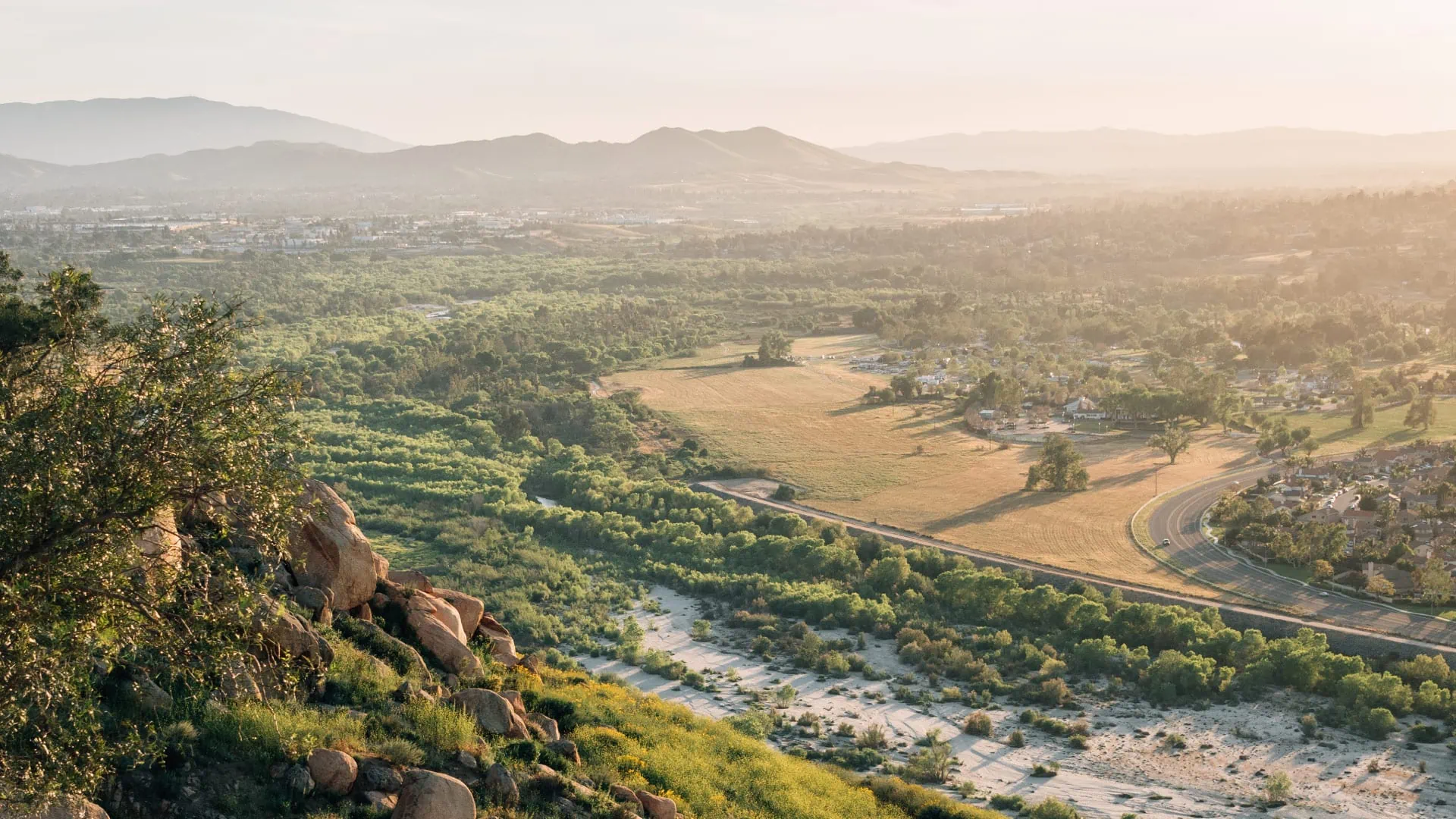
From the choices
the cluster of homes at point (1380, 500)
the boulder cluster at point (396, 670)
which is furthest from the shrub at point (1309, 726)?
the boulder cluster at point (396, 670)

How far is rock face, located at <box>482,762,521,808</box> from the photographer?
1351 cm

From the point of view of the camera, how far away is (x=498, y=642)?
62.5 ft

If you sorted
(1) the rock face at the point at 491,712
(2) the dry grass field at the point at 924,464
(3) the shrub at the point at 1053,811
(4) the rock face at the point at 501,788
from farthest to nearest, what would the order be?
(2) the dry grass field at the point at 924,464 < (3) the shrub at the point at 1053,811 < (1) the rock face at the point at 491,712 < (4) the rock face at the point at 501,788

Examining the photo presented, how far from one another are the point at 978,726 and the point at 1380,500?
24748 millimetres

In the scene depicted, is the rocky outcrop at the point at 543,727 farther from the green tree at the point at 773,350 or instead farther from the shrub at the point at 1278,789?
the green tree at the point at 773,350

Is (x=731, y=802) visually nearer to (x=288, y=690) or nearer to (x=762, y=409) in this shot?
(x=288, y=690)

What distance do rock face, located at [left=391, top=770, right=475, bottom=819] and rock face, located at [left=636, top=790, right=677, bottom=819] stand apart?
9.17ft

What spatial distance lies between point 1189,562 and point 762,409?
96.0 feet

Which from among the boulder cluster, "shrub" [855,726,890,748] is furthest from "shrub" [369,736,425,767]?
"shrub" [855,726,890,748]

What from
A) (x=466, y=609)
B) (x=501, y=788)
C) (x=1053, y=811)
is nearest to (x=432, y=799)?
(x=501, y=788)

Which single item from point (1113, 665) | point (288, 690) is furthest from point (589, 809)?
point (1113, 665)

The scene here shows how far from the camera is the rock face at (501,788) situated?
44.3 ft

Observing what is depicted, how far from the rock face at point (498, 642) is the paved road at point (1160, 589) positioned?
79.3 feet

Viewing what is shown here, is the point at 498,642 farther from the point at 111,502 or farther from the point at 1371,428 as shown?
the point at 1371,428
